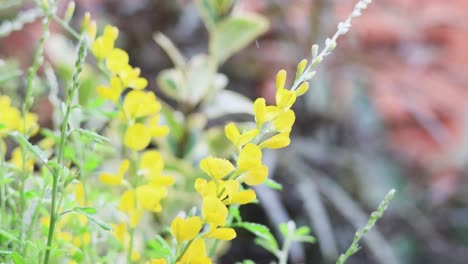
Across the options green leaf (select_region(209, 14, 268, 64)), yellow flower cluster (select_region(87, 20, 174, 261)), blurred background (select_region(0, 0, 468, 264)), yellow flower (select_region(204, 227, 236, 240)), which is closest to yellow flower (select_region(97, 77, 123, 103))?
yellow flower cluster (select_region(87, 20, 174, 261))

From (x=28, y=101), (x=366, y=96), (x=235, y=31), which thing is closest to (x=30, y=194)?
(x=28, y=101)

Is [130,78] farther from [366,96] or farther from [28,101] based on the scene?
[366,96]

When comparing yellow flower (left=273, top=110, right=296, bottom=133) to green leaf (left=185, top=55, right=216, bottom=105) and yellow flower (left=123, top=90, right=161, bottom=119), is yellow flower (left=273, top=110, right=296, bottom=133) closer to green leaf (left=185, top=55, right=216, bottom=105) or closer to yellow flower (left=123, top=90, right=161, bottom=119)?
yellow flower (left=123, top=90, right=161, bottom=119)

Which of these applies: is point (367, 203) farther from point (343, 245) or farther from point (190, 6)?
point (190, 6)

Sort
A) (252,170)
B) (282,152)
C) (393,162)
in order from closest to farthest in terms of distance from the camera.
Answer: (252,170), (282,152), (393,162)

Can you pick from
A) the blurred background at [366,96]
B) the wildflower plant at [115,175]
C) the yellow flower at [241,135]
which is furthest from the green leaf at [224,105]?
the yellow flower at [241,135]

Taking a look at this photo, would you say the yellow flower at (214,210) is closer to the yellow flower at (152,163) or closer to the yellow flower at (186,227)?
the yellow flower at (186,227)

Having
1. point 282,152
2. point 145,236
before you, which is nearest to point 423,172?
point 282,152
